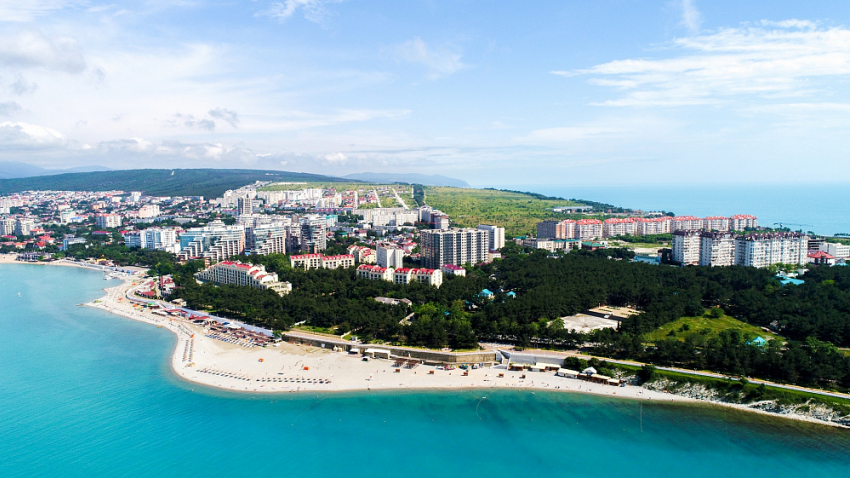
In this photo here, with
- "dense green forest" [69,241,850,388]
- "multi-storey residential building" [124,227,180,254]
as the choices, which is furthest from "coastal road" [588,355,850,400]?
"multi-storey residential building" [124,227,180,254]

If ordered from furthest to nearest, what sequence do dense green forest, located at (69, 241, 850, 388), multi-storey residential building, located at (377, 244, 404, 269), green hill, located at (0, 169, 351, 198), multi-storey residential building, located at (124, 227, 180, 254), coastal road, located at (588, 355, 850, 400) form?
1. green hill, located at (0, 169, 351, 198)
2. multi-storey residential building, located at (124, 227, 180, 254)
3. multi-storey residential building, located at (377, 244, 404, 269)
4. dense green forest, located at (69, 241, 850, 388)
5. coastal road, located at (588, 355, 850, 400)

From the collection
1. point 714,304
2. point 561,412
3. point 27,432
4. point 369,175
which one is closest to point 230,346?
point 27,432

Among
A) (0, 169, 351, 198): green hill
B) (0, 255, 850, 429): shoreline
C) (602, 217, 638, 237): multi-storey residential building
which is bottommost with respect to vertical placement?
(0, 255, 850, 429): shoreline

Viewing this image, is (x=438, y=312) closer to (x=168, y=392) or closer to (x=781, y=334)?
(x=168, y=392)

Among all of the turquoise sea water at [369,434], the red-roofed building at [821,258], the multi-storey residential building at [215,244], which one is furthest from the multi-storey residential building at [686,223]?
the multi-storey residential building at [215,244]

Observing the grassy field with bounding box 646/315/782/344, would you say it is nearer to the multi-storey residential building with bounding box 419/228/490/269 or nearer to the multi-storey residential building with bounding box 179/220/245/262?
the multi-storey residential building with bounding box 419/228/490/269

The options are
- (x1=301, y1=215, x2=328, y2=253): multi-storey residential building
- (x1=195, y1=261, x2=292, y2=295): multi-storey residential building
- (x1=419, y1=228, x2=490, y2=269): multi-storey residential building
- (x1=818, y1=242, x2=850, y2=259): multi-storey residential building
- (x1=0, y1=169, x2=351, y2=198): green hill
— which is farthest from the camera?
(x1=0, y1=169, x2=351, y2=198): green hill
